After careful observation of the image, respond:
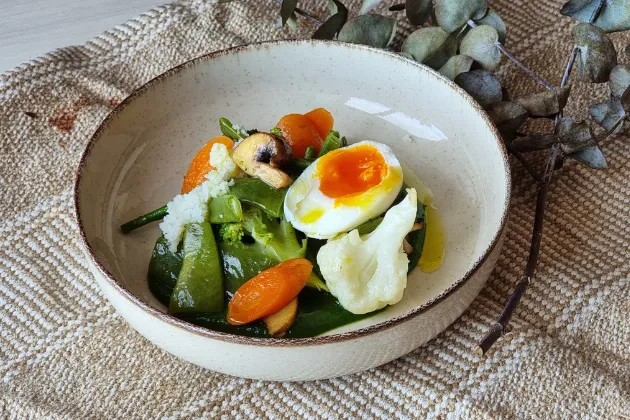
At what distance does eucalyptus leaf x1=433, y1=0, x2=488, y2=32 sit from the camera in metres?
2.40

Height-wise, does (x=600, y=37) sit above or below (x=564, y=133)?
above

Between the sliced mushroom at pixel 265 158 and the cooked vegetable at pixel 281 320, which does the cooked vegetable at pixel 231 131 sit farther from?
the cooked vegetable at pixel 281 320

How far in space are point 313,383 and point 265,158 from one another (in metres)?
0.64

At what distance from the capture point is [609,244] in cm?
213

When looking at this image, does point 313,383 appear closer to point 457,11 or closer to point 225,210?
point 225,210

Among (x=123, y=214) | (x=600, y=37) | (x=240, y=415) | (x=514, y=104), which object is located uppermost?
(x=600, y=37)

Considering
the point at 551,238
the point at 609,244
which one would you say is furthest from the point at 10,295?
the point at 609,244

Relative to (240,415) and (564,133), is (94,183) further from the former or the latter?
(564,133)

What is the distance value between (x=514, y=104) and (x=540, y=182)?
10.3 inches

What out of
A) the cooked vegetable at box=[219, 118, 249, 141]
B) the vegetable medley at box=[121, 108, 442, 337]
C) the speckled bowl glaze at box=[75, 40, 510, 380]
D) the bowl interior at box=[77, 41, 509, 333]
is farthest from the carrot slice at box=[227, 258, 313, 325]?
→ the cooked vegetable at box=[219, 118, 249, 141]

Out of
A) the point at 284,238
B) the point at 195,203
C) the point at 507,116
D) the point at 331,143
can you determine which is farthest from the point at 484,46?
the point at 195,203

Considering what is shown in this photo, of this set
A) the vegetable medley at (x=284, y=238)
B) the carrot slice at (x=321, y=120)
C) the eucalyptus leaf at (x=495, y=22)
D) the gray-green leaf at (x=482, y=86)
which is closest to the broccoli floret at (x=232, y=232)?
the vegetable medley at (x=284, y=238)

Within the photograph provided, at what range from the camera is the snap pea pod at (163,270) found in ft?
6.42

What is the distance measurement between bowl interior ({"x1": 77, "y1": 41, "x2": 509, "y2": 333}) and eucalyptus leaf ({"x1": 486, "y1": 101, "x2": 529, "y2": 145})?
12 centimetres
